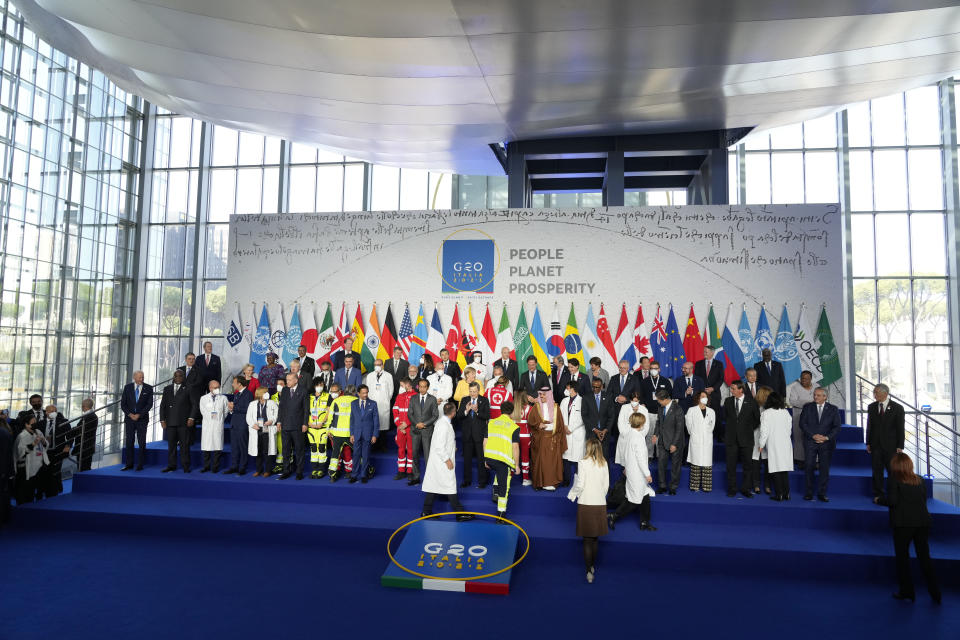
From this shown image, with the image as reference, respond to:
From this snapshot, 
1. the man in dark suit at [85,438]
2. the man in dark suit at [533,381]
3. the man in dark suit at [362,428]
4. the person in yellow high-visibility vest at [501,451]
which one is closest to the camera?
the person in yellow high-visibility vest at [501,451]

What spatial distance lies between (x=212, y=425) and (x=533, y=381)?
5.08m

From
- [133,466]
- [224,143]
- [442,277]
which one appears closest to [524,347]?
[442,277]

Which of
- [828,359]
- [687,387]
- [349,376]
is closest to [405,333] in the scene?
[349,376]

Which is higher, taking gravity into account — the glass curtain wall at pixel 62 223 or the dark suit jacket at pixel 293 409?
the glass curtain wall at pixel 62 223

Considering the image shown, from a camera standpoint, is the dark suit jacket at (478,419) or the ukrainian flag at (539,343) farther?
the ukrainian flag at (539,343)

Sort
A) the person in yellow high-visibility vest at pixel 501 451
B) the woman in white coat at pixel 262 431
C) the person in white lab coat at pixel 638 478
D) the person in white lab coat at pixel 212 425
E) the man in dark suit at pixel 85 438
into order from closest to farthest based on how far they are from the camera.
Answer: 1. the person in white lab coat at pixel 638 478
2. the person in yellow high-visibility vest at pixel 501 451
3. the woman in white coat at pixel 262 431
4. the person in white lab coat at pixel 212 425
5. the man in dark suit at pixel 85 438

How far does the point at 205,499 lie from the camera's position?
8898 millimetres

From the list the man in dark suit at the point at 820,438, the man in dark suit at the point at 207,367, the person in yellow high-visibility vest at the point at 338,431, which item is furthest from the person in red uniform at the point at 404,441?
the man in dark suit at the point at 820,438

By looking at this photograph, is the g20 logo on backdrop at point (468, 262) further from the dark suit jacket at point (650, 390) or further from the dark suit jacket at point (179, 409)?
the dark suit jacket at point (179, 409)

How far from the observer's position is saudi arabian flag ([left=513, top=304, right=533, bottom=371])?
38.0 feet

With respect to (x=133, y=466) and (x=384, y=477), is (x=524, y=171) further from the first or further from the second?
(x=133, y=466)

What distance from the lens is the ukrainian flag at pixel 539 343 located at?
37.9 feet

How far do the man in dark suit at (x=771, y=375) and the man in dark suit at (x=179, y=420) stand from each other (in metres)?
9.09

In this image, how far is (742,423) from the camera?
27.4 ft
